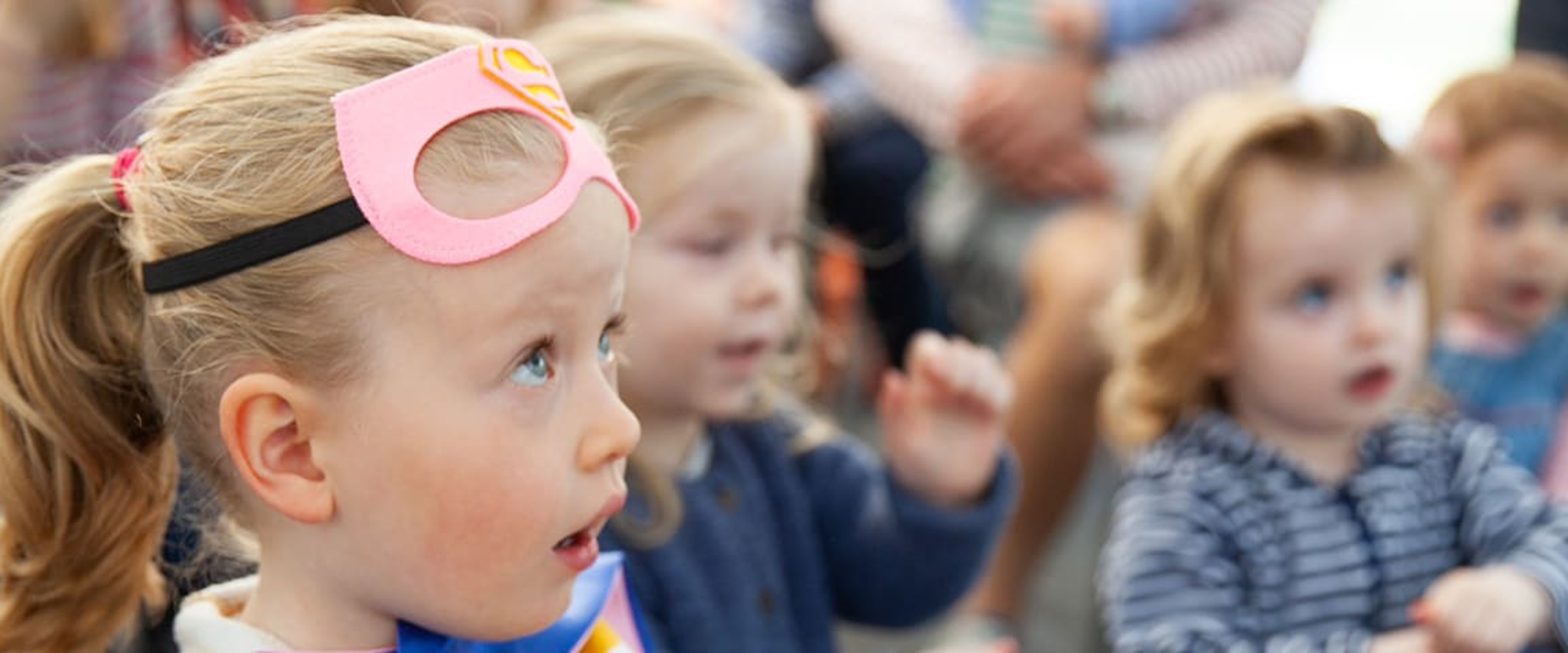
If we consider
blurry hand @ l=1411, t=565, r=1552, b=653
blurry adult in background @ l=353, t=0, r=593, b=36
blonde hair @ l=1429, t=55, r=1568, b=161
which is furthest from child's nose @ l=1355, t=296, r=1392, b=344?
blurry adult in background @ l=353, t=0, r=593, b=36

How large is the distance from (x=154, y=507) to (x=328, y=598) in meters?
0.20

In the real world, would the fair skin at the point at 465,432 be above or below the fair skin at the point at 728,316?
above

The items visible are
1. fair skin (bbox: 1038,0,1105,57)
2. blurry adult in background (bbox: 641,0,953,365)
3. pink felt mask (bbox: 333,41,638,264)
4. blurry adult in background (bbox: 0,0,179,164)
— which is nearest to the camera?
pink felt mask (bbox: 333,41,638,264)

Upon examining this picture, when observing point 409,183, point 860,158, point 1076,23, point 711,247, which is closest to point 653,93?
point 711,247

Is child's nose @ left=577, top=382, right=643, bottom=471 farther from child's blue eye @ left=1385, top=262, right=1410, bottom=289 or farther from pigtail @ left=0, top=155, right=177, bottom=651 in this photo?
child's blue eye @ left=1385, top=262, right=1410, bottom=289

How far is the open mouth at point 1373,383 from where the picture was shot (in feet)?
6.44

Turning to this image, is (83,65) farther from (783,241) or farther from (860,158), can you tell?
(860,158)

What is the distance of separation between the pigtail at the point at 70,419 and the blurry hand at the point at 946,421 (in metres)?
0.76

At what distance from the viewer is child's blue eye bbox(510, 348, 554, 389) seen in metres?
1.15

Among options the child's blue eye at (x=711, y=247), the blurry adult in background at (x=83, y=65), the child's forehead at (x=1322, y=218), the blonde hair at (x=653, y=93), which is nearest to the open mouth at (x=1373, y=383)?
the child's forehead at (x=1322, y=218)

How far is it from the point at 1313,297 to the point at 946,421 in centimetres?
43

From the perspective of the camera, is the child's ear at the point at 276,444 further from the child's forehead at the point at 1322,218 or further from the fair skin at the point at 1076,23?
the fair skin at the point at 1076,23

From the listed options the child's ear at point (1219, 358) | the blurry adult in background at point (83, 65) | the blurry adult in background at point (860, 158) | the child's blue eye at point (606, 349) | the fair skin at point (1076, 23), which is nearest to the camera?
the child's blue eye at point (606, 349)

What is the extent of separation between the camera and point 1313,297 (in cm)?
199
